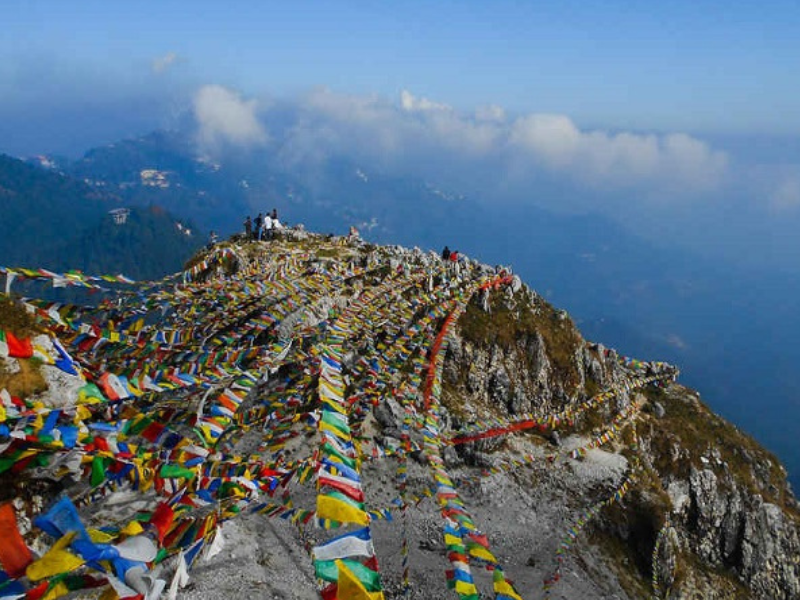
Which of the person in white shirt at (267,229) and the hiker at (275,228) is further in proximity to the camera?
the hiker at (275,228)

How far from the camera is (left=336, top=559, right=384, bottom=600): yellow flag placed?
924 cm

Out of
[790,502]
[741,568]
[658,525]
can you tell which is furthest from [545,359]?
[790,502]

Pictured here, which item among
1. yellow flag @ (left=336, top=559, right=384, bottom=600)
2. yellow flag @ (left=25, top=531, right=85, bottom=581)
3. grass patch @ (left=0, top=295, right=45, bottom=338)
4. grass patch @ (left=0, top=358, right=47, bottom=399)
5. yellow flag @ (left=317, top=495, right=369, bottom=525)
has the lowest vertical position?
grass patch @ (left=0, top=358, right=47, bottom=399)

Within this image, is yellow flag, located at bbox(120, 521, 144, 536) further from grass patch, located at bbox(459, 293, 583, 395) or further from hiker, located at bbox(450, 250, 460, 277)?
hiker, located at bbox(450, 250, 460, 277)

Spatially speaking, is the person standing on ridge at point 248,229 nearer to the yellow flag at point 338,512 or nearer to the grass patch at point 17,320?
the grass patch at point 17,320

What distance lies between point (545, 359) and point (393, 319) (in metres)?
18.8

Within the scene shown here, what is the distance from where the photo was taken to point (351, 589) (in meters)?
9.40

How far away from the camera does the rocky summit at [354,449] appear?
45.6ft

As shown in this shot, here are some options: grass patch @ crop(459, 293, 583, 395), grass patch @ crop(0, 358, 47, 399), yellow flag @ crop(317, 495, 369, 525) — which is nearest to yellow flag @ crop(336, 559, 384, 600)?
yellow flag @ crop(317, 495, 369, 525)

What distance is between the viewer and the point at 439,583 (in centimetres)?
2406

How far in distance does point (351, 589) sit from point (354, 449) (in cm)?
1258

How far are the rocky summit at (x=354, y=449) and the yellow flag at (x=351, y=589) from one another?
0.16 ft

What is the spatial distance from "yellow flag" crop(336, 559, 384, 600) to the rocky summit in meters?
0.05

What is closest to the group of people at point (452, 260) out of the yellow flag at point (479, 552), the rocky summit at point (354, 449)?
the rocky summit at point (354, 449)
